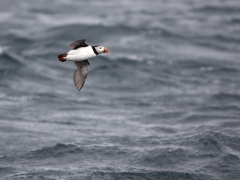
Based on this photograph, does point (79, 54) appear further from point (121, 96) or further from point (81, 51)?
point (121, 96)

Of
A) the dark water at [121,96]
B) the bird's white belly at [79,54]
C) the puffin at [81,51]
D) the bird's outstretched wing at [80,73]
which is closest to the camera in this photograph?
the puffin at [81,51]

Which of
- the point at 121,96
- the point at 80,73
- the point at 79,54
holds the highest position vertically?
the point at 79,54

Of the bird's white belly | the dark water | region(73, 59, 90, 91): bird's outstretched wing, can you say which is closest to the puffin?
the bird's white belly

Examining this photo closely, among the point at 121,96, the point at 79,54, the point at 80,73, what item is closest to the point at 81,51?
the point at 79,54

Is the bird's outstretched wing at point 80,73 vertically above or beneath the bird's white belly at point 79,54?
beneath

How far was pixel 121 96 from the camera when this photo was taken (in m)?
23.9

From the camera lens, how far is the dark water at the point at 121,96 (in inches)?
640

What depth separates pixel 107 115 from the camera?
2150 cm

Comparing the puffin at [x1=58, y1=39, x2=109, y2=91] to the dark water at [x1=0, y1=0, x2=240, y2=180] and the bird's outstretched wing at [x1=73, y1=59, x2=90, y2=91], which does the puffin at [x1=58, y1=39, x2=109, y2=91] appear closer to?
the bird's outstretched wing at [x1=73, y1=59, x2=90, y2=91]

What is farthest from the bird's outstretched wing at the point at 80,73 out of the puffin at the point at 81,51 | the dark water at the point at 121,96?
the dark water at the point at 121,96

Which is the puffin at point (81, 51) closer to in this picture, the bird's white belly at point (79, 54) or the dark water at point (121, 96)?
the bird's white belly at point (79, 54)

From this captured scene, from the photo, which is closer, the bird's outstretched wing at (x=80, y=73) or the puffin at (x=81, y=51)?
the puffin at (x=81, y=51)

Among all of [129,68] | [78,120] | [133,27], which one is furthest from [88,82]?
[133,27]

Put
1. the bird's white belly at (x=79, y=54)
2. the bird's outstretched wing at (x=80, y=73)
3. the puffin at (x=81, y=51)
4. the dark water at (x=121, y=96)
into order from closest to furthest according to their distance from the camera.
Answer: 1. the puffin at (x=81, y=51)
2. the bird's white belly at (x=79, y=54)
3. the bird's outstretched wing at (x=80, y=73)
4. the dark water at (x=121, y=96)
